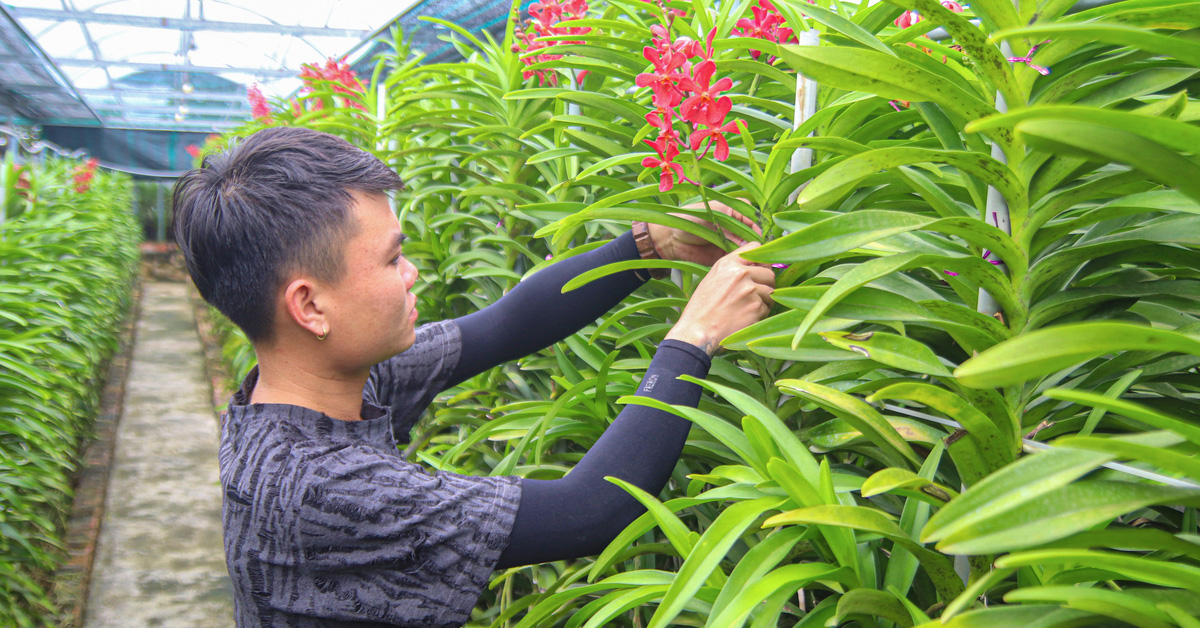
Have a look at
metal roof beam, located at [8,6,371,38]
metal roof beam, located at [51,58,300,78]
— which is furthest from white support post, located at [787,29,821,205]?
metal roof beam, located at [51,58,300,78]

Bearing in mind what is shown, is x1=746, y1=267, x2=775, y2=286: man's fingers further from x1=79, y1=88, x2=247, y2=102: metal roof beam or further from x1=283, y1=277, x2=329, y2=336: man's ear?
x1=79, y1=88, x2=247, y2=102: metal roof beam

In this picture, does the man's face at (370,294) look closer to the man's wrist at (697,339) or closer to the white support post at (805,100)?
the man's wrist at (697,339)

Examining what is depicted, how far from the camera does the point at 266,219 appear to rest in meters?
1.15

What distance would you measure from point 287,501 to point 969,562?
0.80m

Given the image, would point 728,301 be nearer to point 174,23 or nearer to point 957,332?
point 957,332

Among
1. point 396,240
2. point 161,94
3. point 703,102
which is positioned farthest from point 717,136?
point 161,94

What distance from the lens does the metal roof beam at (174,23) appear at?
12.0 metres

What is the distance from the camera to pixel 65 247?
144 inches

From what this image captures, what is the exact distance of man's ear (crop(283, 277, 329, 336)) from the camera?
1.15 metres

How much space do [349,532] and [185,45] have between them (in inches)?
599

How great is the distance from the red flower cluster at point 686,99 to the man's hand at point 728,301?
0.14m

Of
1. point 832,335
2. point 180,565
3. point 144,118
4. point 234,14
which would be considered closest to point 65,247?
point 180,565

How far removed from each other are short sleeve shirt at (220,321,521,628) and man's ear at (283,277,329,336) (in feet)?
0.41

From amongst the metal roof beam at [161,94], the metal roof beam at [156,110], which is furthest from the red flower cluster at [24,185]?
the metal roof beam at [156,110]
